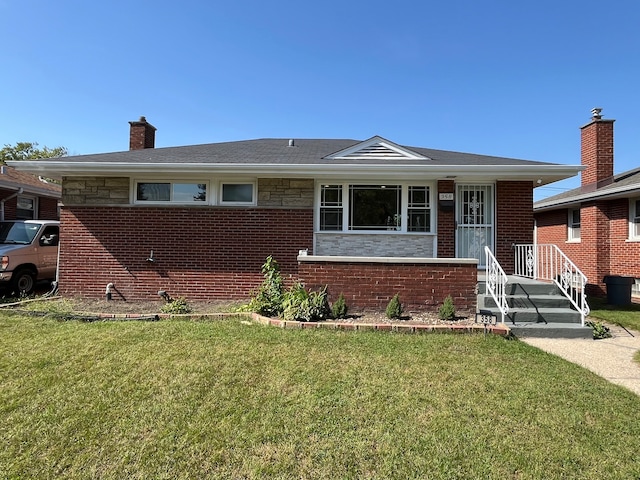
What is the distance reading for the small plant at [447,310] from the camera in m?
6.06

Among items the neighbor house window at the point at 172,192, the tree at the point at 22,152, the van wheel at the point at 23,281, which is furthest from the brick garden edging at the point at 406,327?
the tree at the point at 22,152

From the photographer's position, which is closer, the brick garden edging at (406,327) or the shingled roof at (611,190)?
the brick garden edging at (406,327)

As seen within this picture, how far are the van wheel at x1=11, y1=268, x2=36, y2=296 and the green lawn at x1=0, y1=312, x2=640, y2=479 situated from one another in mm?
4870

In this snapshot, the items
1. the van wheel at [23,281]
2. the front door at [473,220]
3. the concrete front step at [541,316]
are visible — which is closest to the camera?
the concrete front step at [541,316]

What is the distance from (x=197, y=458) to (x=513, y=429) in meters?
2.43

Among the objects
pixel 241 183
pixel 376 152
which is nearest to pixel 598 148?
pixel 376 152

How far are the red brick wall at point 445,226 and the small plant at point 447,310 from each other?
2.28 meters

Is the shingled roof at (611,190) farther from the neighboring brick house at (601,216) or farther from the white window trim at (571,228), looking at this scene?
the white window trim at (571,228)

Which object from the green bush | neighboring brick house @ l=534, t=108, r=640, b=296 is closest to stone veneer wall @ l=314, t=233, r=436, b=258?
the green bush

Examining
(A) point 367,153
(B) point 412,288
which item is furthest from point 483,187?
(B) point 412,288

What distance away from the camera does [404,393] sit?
347 centimetres

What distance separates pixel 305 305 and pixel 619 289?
28.4 ft

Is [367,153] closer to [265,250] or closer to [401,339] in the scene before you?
[265,250]

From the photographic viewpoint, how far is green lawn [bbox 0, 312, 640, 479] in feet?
8.13
